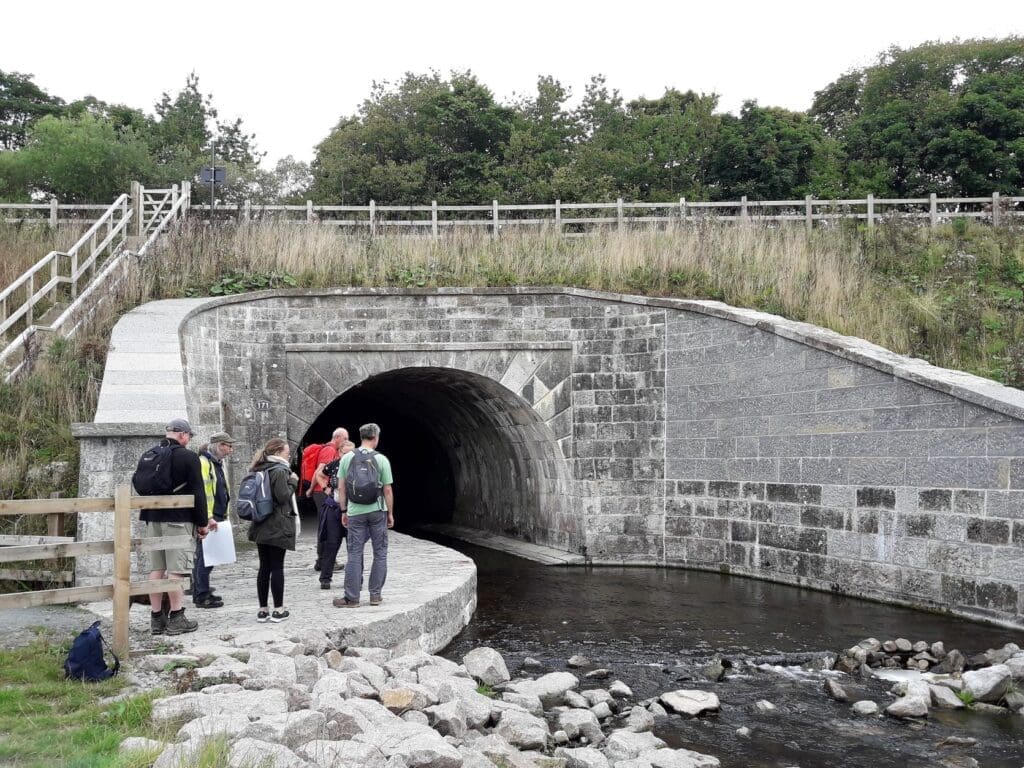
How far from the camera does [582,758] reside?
5352 mm

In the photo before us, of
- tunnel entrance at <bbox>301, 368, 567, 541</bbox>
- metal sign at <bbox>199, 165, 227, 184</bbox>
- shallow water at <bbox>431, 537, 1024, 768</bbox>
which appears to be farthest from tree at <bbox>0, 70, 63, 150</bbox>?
shallow water at <bbox>431, 537, 1024, 768</bbox>

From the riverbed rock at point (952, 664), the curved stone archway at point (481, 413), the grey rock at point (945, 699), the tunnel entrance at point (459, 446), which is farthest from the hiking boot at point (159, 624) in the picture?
the tunnel entrance at point (459, 446)

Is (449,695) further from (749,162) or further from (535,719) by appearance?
(749,162)

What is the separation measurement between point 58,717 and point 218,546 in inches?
89.3

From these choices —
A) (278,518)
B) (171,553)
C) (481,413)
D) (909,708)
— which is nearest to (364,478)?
(278,518)

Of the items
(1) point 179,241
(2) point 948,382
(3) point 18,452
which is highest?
(1) point 179,241

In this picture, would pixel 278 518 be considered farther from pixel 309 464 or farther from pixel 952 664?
pixel 952 664

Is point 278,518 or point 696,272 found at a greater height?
point 696,272

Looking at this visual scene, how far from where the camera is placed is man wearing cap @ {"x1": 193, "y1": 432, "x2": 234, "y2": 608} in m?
6.78

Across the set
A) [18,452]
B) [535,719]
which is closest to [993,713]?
[535,719]

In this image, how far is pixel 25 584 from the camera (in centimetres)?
761

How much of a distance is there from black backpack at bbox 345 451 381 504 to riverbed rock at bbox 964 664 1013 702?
456 cm

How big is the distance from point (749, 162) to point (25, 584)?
26374 mm

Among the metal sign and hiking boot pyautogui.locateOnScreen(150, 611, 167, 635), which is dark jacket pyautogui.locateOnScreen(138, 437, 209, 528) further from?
the metal sign
